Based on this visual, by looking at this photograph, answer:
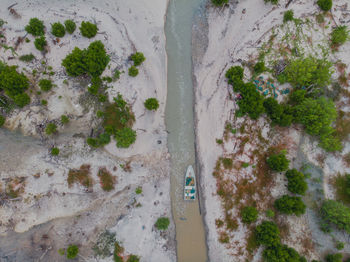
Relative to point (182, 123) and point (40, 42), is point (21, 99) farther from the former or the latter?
point (182, 123)

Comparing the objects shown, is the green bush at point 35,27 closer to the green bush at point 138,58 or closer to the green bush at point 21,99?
the green bush at point 21,99

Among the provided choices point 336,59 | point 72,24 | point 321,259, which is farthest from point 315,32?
point 72,24

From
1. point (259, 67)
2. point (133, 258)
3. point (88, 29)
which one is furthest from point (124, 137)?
point (259, 67)

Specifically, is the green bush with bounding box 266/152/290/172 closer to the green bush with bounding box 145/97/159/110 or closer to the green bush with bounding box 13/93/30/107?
the green bush with bounding box 145/97/159/110

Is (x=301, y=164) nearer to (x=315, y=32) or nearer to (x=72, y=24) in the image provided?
(x=315, y=32)

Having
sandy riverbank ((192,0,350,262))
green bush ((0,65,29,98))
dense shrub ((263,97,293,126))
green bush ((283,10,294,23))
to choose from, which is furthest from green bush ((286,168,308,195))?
green bush ((0,65,29,98))

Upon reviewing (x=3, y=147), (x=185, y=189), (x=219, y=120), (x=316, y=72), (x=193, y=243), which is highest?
(x=316, y=72)
